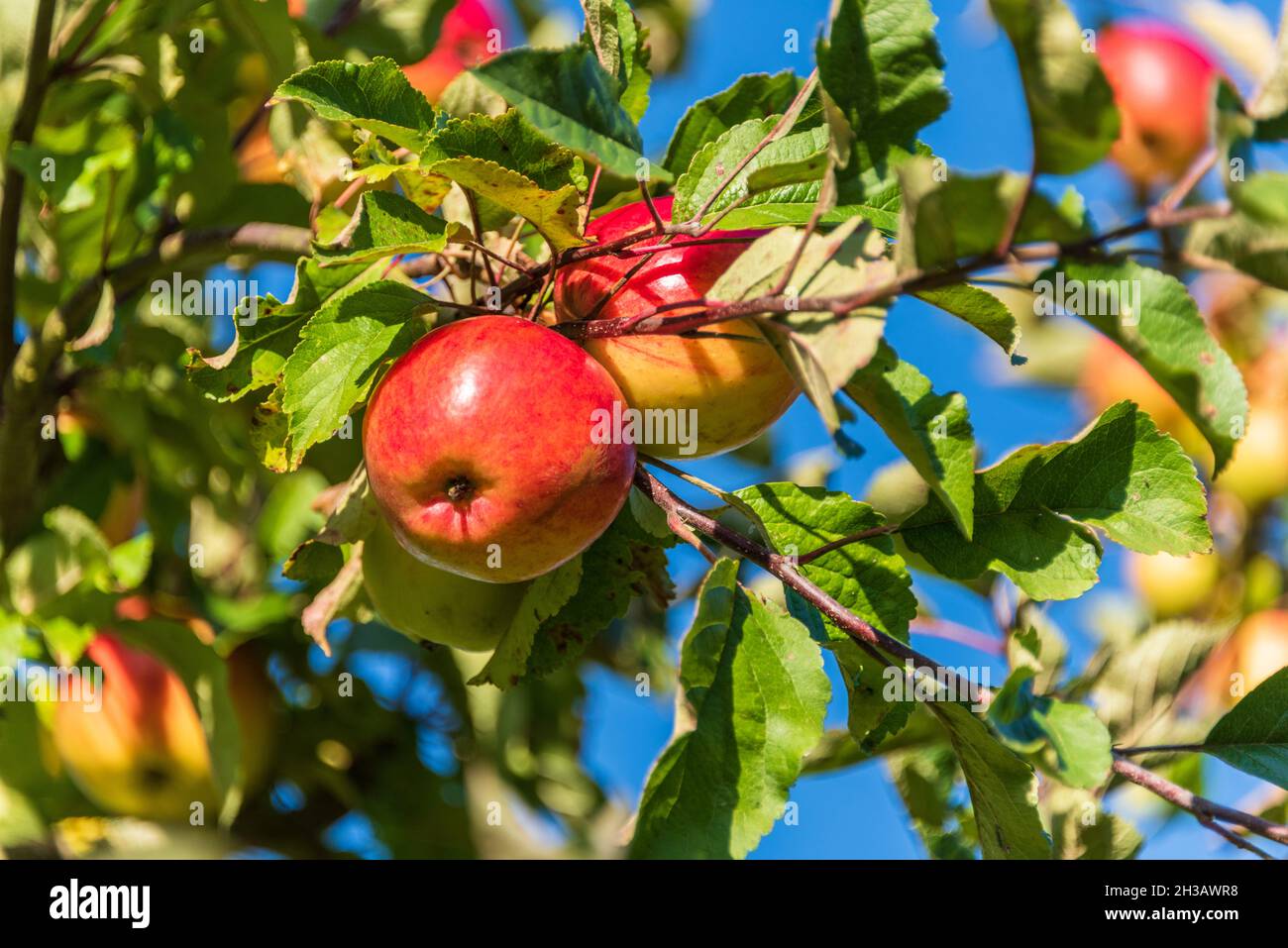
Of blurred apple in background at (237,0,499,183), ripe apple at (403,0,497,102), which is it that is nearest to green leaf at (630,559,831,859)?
blurred apple in background at (237,0,499,183)

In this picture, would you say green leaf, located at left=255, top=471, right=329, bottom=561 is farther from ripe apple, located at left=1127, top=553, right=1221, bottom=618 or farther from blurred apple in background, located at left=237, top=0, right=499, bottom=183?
ripe apple, located at left=1127, top=553, right=1221, bottom=618

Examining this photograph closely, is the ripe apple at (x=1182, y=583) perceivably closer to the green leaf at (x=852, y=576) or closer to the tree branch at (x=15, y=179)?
the green leaf at (x=852, y=576)

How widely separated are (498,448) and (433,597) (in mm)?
237

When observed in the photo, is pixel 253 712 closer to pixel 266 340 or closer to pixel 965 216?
pixel 266 340

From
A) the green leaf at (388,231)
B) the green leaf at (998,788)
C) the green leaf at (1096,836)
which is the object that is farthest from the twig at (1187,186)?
the green leaf at (1096,836)

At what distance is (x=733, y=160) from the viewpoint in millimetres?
924

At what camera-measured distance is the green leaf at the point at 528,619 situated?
3.45 ft

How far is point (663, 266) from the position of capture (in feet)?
3.14

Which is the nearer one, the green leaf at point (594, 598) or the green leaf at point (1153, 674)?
the green leaf at point (594, 598)

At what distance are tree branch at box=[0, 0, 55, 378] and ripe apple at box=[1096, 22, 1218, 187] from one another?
192cm

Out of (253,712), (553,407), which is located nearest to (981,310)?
(553,407)

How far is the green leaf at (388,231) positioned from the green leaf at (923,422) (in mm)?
321

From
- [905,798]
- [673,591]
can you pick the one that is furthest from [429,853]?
[673,591]
